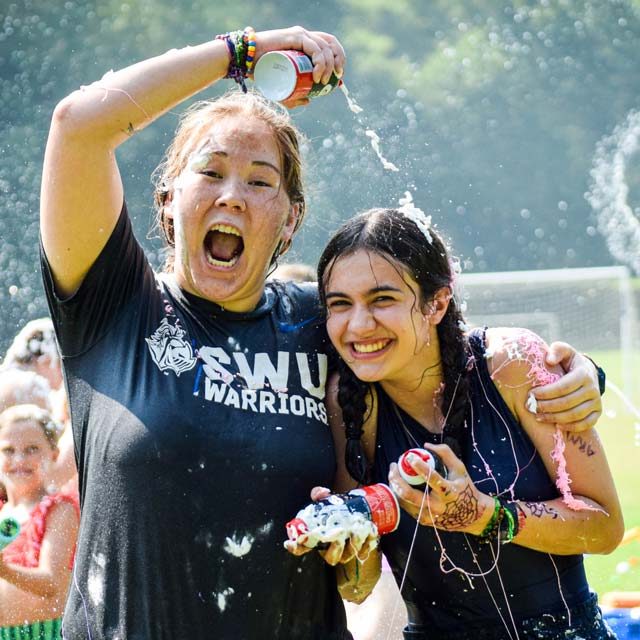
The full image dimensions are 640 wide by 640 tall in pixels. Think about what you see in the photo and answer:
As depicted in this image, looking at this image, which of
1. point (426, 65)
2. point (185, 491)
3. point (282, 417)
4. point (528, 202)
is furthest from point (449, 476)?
point (528, 202)

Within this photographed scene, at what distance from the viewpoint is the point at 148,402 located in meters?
2.47

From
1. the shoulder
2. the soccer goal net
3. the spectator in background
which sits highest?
the soccer goal net

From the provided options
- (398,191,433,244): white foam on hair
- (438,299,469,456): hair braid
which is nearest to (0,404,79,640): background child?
(438,299,469,456): hair braid

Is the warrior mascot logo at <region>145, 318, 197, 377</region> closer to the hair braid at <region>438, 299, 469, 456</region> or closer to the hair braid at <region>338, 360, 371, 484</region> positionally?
the hair braid at <region>338, 360, 371, 484</region>

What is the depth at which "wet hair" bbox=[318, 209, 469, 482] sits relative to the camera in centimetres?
282

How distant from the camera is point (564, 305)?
17.2 m

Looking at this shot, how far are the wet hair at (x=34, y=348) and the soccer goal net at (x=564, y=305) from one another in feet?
36.1

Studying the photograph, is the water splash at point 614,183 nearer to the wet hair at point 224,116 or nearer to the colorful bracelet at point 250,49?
the wet hair at point 224,116

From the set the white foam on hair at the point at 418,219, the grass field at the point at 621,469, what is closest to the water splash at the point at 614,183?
the grass field at the point at 621,469

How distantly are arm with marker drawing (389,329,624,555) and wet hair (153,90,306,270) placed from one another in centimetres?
77

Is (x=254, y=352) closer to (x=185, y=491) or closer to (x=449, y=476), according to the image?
(x=185, y=491)

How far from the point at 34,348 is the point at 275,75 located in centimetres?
200

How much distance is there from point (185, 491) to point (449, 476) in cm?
67

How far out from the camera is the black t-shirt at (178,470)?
2426mm
